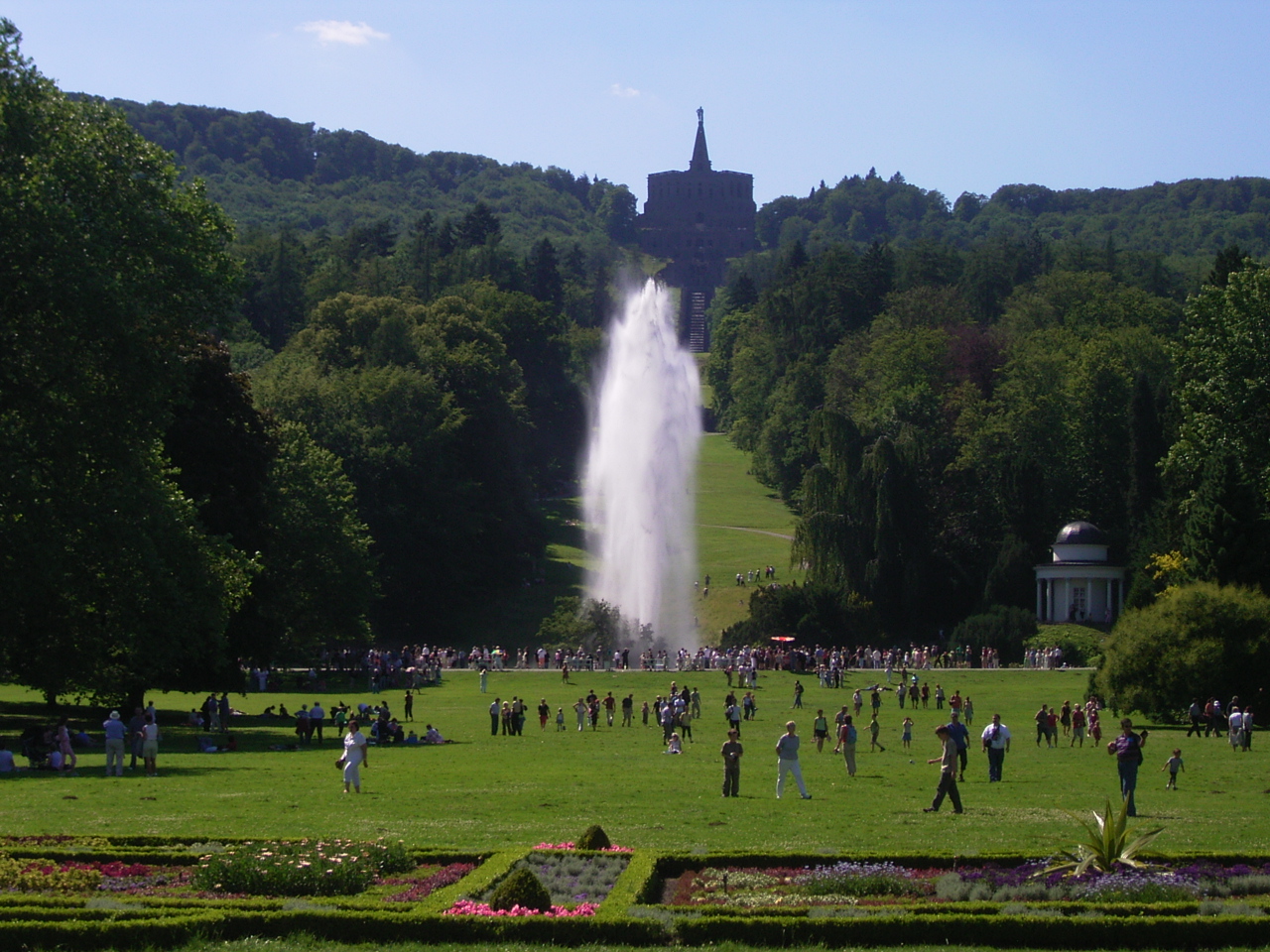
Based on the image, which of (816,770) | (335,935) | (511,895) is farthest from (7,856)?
(816,770)

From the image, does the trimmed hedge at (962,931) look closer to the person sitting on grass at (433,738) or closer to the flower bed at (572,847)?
the flower bed at (572,847)

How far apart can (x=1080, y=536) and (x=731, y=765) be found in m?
50.7

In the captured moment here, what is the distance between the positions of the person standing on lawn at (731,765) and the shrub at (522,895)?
9.87 m

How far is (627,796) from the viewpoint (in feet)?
79.0

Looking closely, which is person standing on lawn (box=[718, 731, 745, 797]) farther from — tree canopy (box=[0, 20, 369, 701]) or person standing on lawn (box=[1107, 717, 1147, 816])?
tree canopy (box=[0, 20, 369, 701])

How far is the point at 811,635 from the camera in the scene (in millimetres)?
63500

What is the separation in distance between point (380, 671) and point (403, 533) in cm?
2073

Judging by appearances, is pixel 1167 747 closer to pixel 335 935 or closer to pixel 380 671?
pixel 335 935

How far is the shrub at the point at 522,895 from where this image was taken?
45.7ft

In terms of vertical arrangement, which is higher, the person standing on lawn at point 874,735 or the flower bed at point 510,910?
the flower bed at point 510,910

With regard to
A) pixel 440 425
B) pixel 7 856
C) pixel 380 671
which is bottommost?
pixel 380 671

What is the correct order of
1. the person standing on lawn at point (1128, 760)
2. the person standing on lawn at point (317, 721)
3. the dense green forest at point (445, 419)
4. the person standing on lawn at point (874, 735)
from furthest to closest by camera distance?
the person standing on lawn at point (317, 721) → the person standing on lawn at point (874, 735) → the dense green forest at point (445, 419) → the person standing on lawn at point (1128, 760)

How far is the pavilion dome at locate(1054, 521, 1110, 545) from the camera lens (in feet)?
233

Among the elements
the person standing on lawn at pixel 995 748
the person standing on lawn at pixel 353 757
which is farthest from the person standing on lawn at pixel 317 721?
the person standing on lawn at pixel 995 748
